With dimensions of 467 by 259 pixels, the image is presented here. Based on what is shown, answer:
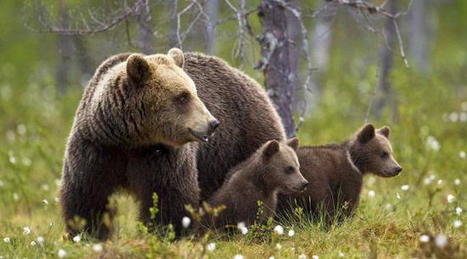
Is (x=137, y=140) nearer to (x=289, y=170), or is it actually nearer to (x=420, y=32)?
(x=289, y=170)

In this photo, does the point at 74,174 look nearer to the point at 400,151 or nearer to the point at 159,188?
the point at 159,188

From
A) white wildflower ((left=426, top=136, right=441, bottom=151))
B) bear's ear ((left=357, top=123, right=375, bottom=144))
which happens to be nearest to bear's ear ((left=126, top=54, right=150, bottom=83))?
bear's ear ((left=357, top=123, right=375, bottom=144))

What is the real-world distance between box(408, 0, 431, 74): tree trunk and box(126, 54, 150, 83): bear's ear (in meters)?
21.0

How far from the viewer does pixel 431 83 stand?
1563 cm

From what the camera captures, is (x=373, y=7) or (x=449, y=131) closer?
(x=373, y=7)

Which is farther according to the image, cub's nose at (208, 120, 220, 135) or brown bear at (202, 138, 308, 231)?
brown bear at (202, 138, 308, 231)

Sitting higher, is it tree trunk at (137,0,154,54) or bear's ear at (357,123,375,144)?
tree trunk at (137,0,154,54)

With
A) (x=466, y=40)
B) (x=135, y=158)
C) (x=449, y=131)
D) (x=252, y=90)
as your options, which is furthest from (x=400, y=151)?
(x=466, y=40)

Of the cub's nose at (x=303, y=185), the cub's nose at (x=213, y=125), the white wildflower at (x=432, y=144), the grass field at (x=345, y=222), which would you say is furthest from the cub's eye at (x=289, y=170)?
the white wildflower at (x=432, y=144)

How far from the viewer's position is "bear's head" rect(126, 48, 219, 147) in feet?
18.1

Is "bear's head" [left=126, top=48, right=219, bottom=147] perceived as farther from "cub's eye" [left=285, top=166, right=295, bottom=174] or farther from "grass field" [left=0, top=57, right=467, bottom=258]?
"cub's eye" [left=285, top=166, right=295, bottom=174]

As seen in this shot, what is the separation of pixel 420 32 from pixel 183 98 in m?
23.4

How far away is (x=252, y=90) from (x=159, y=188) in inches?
72.5

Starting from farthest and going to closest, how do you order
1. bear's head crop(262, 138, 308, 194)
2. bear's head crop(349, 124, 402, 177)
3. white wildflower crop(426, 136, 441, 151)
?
white wildflower crop(426, 136, 441, 151) < bear's head crop(349, 124, 402, 177) < bear's head crop(262, 138, 308, 194)
